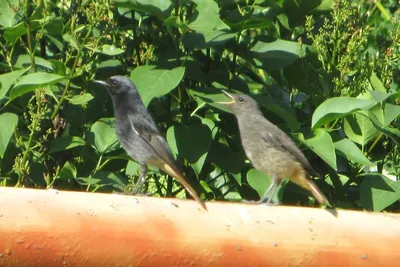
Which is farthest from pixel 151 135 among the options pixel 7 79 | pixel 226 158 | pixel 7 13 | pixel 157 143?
pixel 7 13

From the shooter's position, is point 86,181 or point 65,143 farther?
point 65,143

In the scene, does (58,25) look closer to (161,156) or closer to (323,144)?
(161,156)

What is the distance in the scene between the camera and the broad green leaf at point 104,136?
4453 millimetres

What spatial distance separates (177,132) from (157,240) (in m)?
1.27

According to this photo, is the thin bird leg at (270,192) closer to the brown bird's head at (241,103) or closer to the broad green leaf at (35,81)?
the brown bird's head at (241,103)

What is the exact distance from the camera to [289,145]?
4.46 metres

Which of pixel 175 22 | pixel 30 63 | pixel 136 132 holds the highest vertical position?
pixel 175 22

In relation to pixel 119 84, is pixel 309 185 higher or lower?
lower

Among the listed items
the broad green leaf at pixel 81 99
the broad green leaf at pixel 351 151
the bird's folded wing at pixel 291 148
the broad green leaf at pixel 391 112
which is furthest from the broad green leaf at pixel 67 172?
the broad green leaf at pixel 391 112

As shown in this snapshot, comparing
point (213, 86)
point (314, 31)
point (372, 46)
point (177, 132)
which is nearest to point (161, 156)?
point (177, 132)

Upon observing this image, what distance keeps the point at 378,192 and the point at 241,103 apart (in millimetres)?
689

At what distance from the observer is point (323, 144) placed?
13.8ft

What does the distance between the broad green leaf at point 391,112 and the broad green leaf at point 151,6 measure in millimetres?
970

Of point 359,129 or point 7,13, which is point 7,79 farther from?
point 359,129
